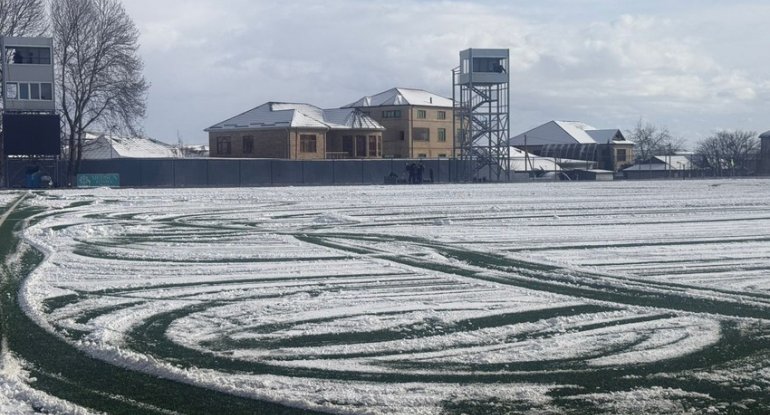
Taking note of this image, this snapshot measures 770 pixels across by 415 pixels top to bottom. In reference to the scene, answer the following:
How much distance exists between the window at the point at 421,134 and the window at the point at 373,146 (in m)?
8.31

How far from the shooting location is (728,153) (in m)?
127

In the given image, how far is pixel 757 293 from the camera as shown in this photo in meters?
12.5

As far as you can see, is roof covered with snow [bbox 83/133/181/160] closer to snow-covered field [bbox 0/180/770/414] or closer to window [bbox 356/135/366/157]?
window [bbox 356/135/366/157]

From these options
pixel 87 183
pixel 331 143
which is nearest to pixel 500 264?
pixel 87 183

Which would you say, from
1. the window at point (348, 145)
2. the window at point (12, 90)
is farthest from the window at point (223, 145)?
the window at point (12, 90)

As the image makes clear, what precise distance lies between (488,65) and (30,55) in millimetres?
37388

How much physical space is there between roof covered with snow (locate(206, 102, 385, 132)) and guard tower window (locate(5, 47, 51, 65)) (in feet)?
92.5

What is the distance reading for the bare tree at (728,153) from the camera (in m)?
109

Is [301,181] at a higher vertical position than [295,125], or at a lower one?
lower

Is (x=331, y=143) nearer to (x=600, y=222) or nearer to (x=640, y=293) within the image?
(x=600, y=222)

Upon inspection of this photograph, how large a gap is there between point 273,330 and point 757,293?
22.6ft

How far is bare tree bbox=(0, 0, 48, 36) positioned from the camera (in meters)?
63.4

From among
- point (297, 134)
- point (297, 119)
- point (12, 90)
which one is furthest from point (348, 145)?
point (12, 90)

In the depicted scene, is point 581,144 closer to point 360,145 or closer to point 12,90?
point 360,145
